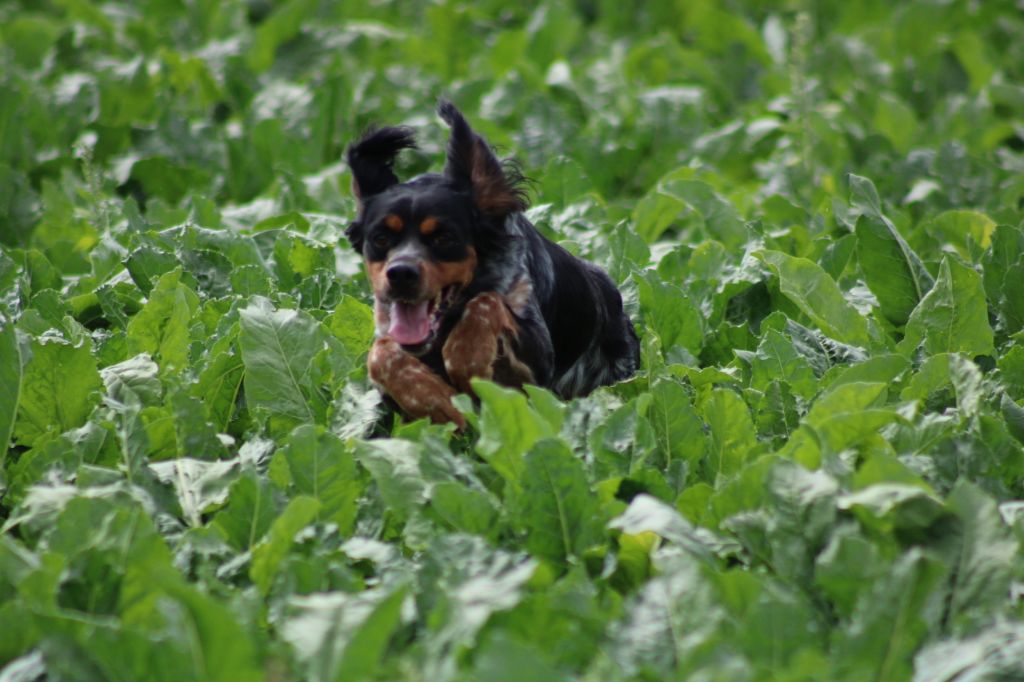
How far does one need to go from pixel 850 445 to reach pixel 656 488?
473 mm

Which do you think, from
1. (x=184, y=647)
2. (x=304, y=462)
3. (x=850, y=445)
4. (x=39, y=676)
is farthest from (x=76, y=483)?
(x=850, y=445)

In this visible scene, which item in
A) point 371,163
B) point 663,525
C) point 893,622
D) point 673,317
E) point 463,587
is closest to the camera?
point 893,622

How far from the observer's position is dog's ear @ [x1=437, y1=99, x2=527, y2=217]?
3727 millimetres

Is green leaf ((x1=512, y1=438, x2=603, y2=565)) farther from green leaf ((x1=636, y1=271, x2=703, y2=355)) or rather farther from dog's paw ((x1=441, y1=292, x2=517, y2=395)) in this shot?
green leaf ((x1=636, y1=271, x2=703, y2=355))

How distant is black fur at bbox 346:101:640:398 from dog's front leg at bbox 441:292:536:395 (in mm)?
41

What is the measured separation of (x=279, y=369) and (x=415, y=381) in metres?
0.56

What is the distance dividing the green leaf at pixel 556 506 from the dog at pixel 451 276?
0.44 m

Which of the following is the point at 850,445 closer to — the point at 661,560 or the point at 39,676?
the point at 661,560

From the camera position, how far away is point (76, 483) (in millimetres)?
3631

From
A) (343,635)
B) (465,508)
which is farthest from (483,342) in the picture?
(343,635)

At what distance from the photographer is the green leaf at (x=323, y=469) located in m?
3.51

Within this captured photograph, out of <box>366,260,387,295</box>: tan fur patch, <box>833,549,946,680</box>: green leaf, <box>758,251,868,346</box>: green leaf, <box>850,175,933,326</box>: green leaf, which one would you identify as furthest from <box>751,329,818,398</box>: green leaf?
<box>833,549,946,680</box>: green leaf

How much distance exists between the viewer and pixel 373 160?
3902 mm

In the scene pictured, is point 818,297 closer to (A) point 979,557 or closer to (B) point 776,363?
(B) point 776,363
